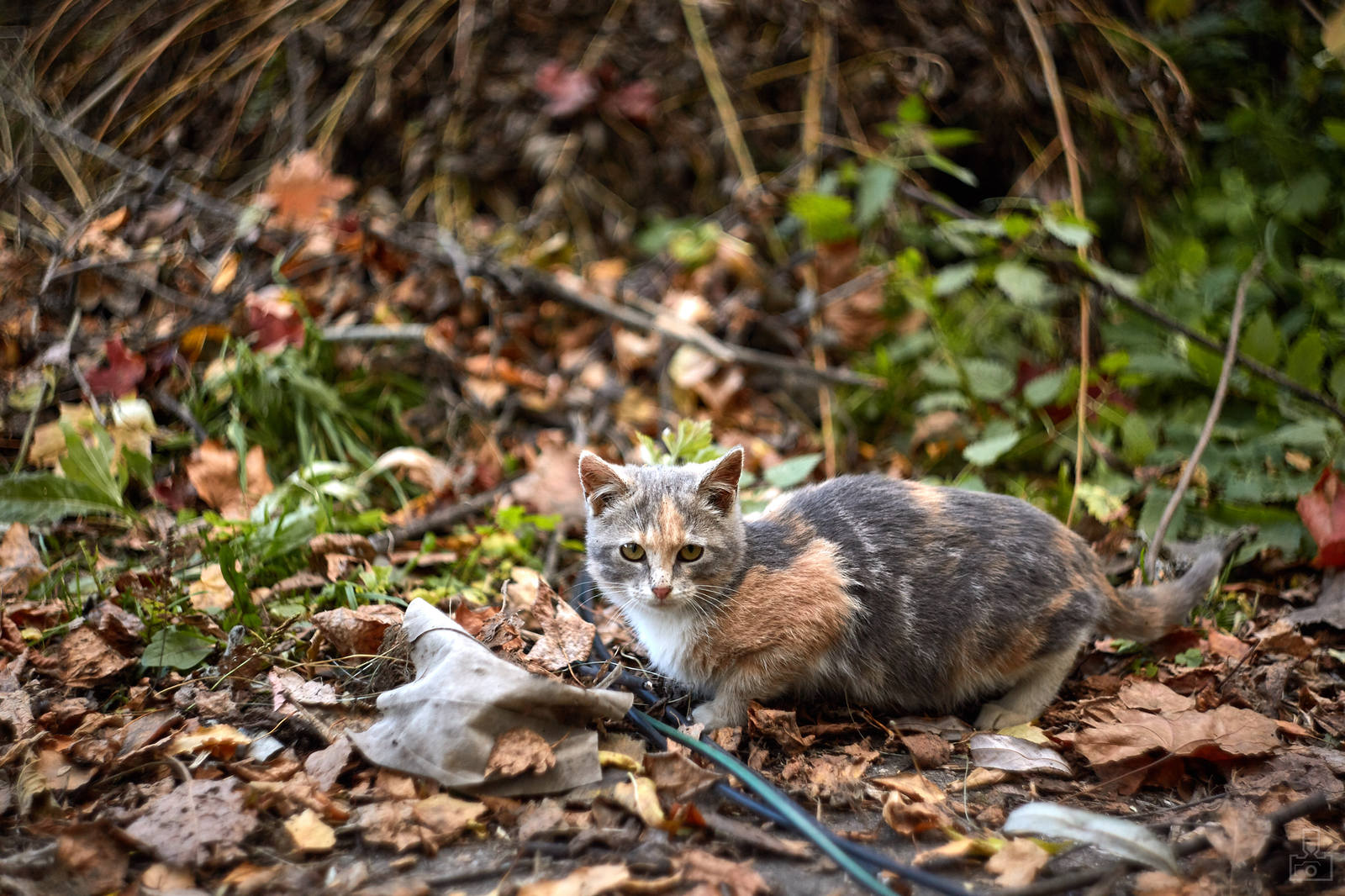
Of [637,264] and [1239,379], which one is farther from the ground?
[637,264]

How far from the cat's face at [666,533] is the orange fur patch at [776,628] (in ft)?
0.35

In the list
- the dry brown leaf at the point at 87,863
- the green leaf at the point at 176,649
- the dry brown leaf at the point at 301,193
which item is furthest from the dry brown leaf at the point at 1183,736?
the dry brown leaf at the point at 301,193

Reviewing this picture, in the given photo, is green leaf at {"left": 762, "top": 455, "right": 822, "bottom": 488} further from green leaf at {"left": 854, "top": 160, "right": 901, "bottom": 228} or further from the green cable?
green leaf at {"left": 854, "top": 160, "right": 901, "bottom": 228}

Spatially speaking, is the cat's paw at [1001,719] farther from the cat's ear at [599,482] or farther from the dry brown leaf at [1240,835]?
the cat's ear at [599,482]

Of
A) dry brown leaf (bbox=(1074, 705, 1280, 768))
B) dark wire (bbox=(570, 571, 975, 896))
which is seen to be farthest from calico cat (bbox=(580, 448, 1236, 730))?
dry brown leaf (bbox=(1074, 705, 1280, 768))

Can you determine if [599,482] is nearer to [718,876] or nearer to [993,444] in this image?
[718,876]

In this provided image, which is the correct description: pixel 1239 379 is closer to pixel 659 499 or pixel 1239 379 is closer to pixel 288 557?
pixel 659 499

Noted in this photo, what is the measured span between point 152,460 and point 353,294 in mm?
1533

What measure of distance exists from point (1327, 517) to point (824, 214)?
9.94 ft

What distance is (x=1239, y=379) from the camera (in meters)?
4.77

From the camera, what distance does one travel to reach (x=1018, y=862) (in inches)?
93.6

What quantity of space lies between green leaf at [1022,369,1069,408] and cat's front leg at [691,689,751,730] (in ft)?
8.69

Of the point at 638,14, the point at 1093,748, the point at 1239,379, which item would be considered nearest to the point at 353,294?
the point at 638,14

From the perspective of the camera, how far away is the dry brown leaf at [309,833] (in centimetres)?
234
